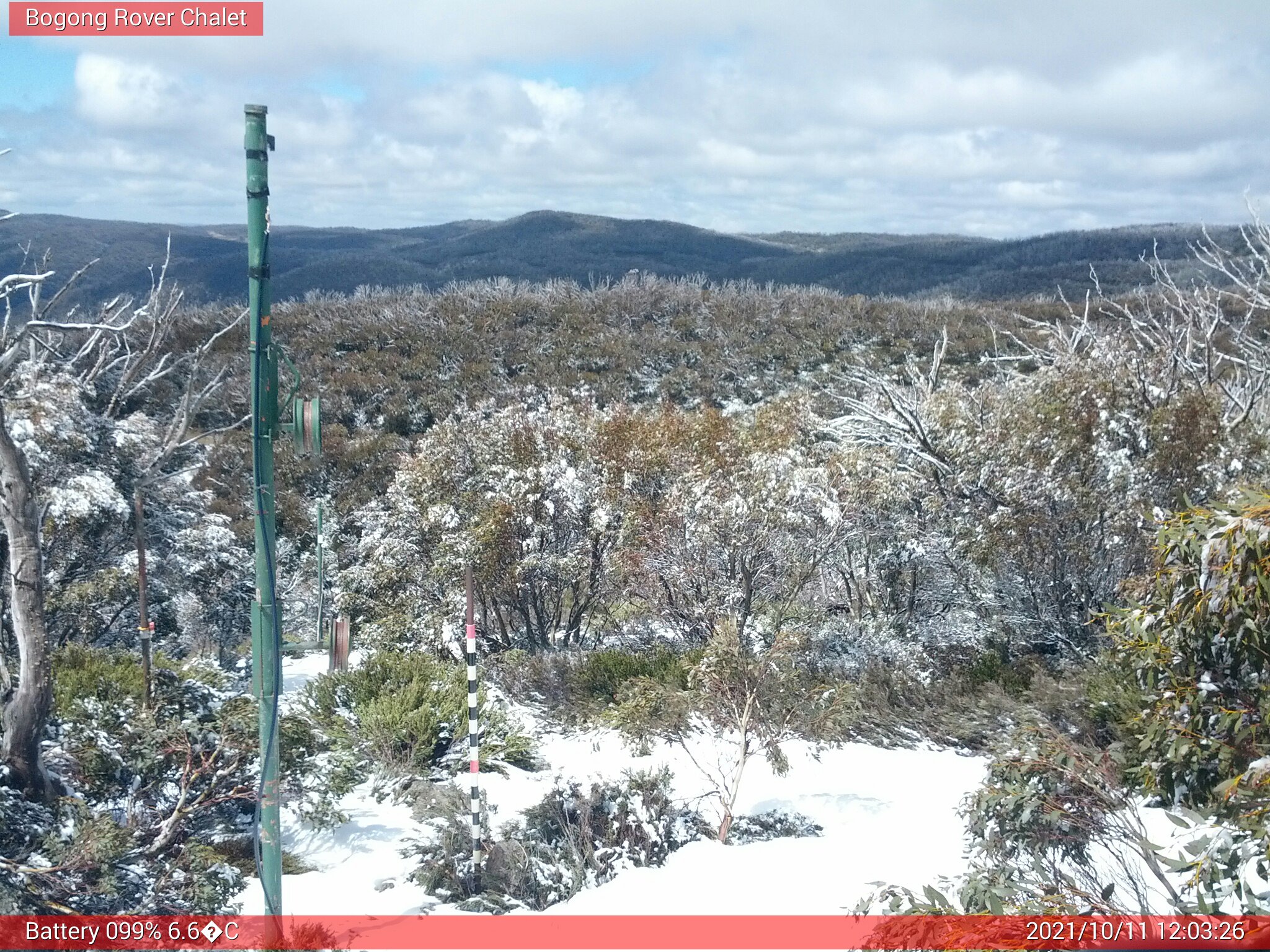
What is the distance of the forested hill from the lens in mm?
55281

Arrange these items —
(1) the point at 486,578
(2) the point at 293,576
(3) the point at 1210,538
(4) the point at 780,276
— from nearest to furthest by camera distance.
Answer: (3) the point at 1210,538
(1) the point at 486,578
(2) the point at 293,576
(4) the point at 780,276

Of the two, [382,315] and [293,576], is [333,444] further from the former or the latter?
[382,315]

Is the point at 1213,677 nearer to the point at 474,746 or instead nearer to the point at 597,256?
the point at 474,746

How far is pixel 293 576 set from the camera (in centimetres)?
1775

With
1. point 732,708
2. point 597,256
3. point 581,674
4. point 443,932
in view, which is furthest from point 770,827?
point 597,256

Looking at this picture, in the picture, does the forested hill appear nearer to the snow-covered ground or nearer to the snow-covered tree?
the snow-covered tree

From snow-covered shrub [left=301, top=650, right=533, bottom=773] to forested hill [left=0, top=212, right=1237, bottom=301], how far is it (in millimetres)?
34508

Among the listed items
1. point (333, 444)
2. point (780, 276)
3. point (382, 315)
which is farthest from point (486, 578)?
point (780, 276)

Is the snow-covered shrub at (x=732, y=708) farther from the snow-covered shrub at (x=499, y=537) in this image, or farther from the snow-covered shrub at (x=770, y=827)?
the snow-covered shrub at (x=499, y=537)

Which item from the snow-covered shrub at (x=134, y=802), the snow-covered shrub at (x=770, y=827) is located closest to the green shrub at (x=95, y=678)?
the snow-covered shrub at (x=134, y=802)

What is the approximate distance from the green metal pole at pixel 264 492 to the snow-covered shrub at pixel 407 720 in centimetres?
342

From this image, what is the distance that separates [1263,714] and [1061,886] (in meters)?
1.12

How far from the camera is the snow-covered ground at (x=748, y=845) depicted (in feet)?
18.6

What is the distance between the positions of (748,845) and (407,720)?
3162mm
